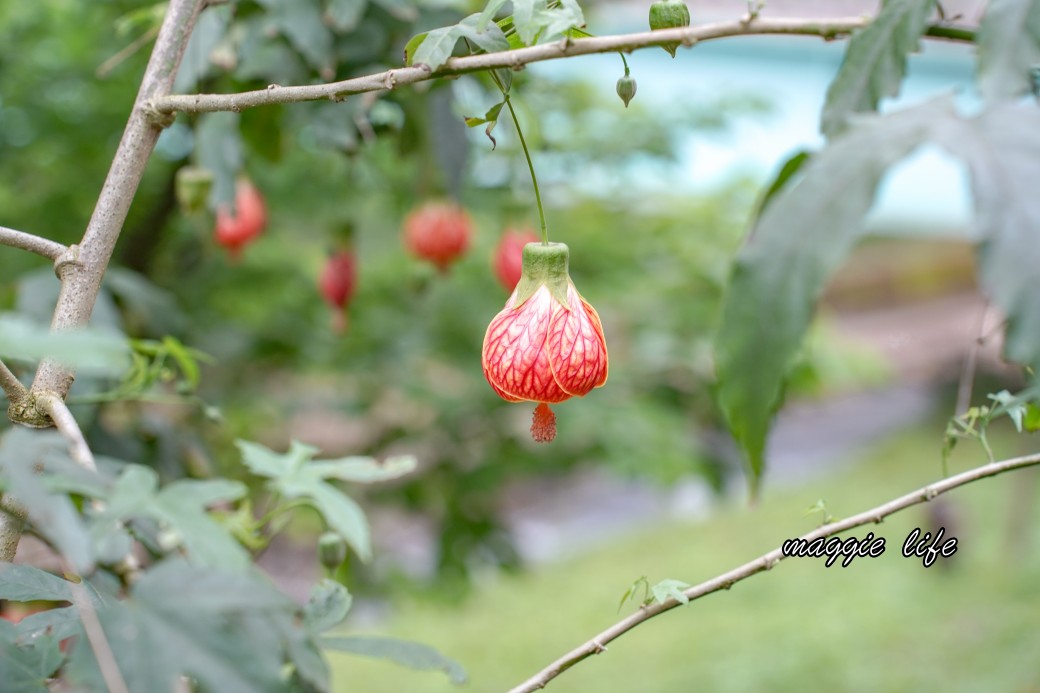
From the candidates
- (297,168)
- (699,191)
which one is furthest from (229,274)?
(699,191)

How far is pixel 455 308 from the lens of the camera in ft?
5.19

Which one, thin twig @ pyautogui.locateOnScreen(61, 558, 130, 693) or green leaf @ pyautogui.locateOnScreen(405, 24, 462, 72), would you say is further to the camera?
green leaf @ pyautogui.locateOnScreen(405, 24, 462, 72)

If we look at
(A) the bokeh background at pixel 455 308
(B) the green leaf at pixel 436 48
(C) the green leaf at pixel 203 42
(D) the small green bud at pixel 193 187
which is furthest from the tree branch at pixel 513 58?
(D) the small green bud at pixel 193 187

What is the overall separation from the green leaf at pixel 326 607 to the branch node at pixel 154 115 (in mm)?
201

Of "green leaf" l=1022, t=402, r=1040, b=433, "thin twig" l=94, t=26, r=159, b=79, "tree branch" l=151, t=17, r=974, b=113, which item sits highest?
"thin twig" l=94, t=26, r=159, b=79

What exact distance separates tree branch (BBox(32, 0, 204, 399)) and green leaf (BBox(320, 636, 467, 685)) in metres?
0.15

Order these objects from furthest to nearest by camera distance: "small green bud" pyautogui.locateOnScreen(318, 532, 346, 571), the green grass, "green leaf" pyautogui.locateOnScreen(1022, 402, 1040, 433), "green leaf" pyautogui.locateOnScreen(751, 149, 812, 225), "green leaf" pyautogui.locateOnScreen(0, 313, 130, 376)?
the green grass, "small green bud" pyautogui.locateOnScreen(318, 532, 346, 571), "green leaf" pyautogui.locateOnScreen(1022, 402, 1040, 433), "green leaf" pyautogui.locateOnScreen(751, 149, 812, 225), "green leaf" pyautogui.locateOnScreen(0, 313, 130, 376)

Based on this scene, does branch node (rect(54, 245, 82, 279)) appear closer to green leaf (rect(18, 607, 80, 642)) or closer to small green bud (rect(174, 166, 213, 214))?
green leaf (rect(18, 607, 80, 642))

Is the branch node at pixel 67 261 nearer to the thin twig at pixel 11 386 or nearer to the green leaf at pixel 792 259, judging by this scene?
the thin twig at pixel 11 386

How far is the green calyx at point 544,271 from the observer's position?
46 cm

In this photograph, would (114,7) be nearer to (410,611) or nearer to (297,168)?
(297,168)

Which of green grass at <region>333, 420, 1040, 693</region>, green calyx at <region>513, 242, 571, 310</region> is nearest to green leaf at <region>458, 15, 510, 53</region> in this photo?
green calyx at <region>513, 242, 571, 310</region>

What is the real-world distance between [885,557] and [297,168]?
76.3 inches

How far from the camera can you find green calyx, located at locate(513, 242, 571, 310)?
463 mm
